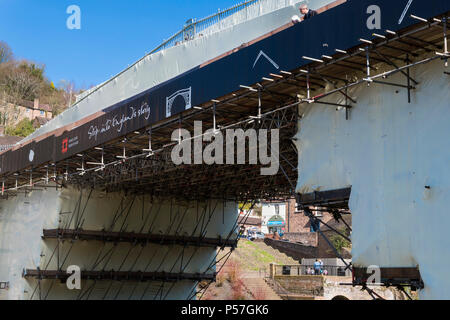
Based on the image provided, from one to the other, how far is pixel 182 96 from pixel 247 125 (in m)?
2.37

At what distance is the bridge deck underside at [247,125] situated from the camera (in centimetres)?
1334

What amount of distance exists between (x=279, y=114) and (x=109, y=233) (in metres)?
15.4

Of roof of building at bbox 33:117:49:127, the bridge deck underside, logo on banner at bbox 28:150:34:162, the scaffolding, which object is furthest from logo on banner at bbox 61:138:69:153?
roof of building at bbox 33:117:49:127

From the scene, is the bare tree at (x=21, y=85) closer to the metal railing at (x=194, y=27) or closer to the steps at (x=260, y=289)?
the steps at (x=260, y=289)

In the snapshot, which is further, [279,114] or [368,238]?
[279,114]

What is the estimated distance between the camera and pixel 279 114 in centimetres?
1794

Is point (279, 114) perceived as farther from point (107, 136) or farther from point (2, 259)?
point (2, 259)

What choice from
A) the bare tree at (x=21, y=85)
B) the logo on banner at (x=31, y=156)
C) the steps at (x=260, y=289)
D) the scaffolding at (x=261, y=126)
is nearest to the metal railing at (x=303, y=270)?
the steps at (x=260, y=289)

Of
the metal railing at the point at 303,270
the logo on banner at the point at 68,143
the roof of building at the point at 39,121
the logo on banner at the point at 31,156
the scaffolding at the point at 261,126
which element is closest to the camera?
the scaffolding at the point at 261,126

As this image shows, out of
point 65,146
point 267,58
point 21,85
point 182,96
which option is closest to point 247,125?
point 182,96

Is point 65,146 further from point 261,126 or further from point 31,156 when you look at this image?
point 261,126

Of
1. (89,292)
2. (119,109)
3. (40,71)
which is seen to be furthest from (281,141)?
(40,71)

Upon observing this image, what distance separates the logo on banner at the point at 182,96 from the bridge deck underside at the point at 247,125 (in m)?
0.29
